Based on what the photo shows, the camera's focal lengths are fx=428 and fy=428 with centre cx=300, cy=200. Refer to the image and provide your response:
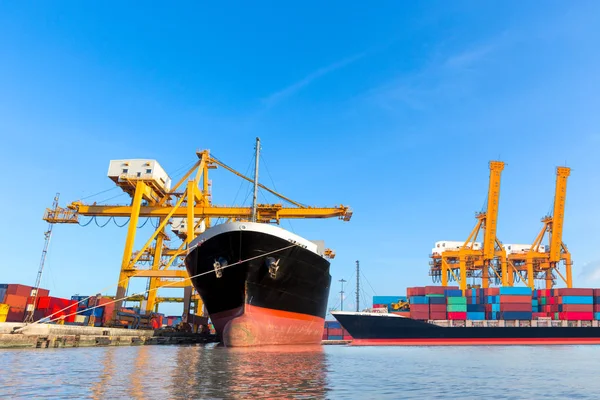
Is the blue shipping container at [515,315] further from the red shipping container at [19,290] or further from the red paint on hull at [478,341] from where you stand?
the red shipping container at [19,290]

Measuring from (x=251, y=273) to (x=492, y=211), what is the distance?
139 ft

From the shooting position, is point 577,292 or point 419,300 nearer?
point 577,292

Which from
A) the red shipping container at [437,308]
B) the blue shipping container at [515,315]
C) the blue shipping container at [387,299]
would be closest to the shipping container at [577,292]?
the blue shipping container at [515,315]

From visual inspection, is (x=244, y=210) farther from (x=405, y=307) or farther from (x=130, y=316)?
(x=405, y=307)

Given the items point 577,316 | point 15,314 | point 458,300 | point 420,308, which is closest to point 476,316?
point 458,300

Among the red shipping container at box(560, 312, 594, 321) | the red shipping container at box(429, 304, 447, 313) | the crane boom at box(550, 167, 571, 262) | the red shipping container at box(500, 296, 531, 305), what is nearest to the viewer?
the red shipping container at box(560, 312, 594, 321)

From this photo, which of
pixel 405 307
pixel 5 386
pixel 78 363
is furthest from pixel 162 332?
pixel 405 307

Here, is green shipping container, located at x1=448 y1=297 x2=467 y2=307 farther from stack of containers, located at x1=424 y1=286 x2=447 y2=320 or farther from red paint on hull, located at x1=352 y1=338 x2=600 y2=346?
red paint on hull, located at x1=352 y1=338 x2=600 y2=346

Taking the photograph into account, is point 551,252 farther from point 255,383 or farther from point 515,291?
point 255,383

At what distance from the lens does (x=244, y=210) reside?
31.5 meters

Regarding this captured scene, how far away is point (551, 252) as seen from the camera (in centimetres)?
5734

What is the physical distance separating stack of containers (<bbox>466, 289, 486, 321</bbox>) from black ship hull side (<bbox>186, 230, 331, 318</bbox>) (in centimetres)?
2877

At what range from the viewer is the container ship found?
43062mm

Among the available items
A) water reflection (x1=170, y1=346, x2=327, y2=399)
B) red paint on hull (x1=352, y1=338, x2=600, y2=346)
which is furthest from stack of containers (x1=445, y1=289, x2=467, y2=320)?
water reflection (x1=170, y1=346, x2=327, y2=399)
